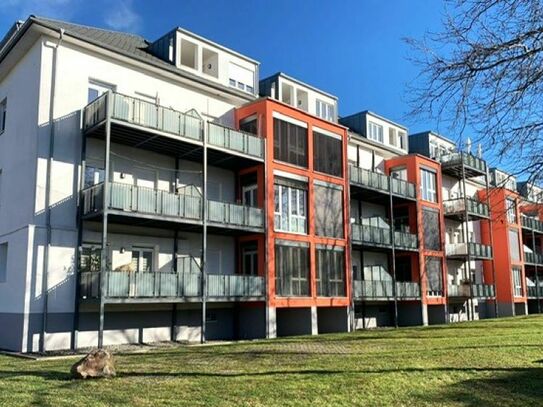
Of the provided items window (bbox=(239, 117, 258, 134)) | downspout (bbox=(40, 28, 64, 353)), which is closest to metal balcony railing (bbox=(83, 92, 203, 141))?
downspout (bbox=(40, 28, 64, 353))

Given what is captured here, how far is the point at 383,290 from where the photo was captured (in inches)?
1133

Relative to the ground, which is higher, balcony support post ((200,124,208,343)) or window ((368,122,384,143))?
window ((368,122,384,143))

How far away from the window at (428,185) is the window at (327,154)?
9055mm

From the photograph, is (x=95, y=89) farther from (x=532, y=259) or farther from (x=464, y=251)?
(x=532, y=259)

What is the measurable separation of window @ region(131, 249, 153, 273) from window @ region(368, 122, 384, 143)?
61.3ft

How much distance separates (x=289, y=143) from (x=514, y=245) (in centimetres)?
2789

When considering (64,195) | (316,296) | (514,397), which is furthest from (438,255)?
(514,397)

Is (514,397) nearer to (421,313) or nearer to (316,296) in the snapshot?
(316,296)

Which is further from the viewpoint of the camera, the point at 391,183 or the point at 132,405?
the point at 391,183

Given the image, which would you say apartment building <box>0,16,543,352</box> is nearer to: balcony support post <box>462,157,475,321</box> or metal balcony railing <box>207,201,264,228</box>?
metal balcony railing <box>207,201,264,228</box>

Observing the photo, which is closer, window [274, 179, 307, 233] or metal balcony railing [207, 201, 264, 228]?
metal balcony railing [207, 201, 264, 228]

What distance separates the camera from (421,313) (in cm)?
3147

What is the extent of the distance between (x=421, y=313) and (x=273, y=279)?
12.6 m

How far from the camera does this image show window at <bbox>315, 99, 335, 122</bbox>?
31281mm
